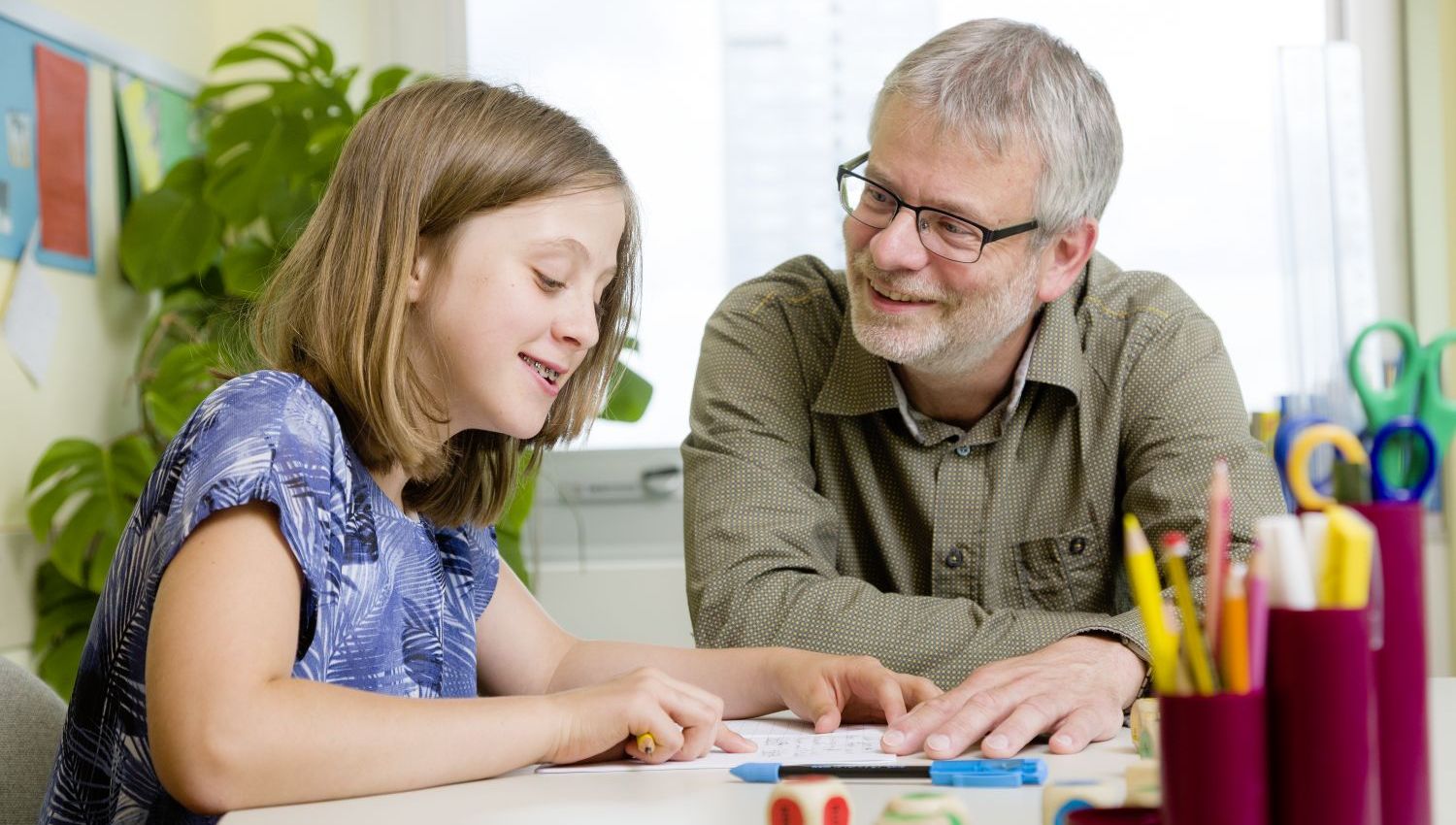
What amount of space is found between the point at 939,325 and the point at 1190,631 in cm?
107

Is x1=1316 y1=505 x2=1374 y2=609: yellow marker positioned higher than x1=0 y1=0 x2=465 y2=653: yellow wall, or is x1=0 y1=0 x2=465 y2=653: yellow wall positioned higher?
x1=0 y1=0 x2=465 y2=653: yellow wall

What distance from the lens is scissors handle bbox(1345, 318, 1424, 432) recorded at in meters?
0.60

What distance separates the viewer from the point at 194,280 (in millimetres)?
2516

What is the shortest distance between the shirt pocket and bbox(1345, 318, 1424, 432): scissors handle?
89cm

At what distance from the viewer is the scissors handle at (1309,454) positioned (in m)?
0.54

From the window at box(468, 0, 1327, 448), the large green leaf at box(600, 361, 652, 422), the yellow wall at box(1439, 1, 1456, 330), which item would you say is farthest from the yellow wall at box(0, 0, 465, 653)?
the yellow wall at box(1439, 1, 1456, 330)

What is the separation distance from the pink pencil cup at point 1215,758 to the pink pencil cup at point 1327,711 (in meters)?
0.01

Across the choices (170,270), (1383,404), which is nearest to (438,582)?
(1383,404)

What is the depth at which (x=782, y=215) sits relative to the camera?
9.62ft

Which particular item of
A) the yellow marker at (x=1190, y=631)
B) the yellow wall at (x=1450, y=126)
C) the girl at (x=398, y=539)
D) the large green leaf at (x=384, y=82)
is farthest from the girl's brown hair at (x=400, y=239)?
the yellow wall at (x=1450, y=126)

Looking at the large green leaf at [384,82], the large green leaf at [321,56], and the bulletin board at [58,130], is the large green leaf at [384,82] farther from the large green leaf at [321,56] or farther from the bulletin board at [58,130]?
the bulletin board at [58,130]

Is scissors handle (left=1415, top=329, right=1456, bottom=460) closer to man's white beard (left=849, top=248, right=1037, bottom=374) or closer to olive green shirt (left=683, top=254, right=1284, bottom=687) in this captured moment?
olive green shirt (left=683, top=254, right=1284, bottom=687)

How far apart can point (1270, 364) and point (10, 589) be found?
2.40 metres

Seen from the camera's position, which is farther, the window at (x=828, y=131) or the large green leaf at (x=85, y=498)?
the window at (x=828, y=131)
